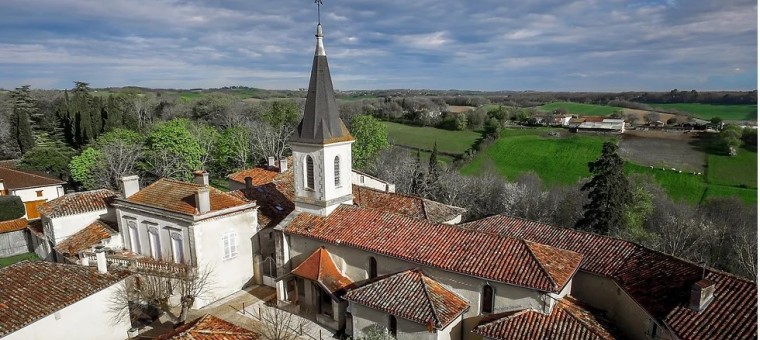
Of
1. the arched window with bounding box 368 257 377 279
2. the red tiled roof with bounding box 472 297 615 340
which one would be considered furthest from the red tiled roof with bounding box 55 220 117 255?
the red tiled roof with bounding box 472 297 615 340

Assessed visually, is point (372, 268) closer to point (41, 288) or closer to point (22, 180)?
point (41, 288)

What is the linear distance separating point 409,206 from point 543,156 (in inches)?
1560

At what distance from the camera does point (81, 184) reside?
5475cm

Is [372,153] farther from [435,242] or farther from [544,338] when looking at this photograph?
[544,338]

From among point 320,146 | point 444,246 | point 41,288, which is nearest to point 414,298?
point 444,246

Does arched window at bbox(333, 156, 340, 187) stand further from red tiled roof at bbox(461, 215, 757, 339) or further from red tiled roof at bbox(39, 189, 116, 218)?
red tiled roof at bbox(39, 189, 116, 218)

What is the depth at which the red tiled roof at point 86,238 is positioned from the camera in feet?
92.7

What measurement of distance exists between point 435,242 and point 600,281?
7.83m

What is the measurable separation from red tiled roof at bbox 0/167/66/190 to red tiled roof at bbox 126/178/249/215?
2679cm

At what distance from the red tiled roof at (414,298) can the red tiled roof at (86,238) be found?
Result: 17838 millimetres

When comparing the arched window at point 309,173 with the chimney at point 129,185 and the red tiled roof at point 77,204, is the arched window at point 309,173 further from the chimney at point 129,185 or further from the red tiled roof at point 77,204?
the red tiled roof at point 77,204

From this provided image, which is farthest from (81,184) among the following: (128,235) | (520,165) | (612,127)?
(612,127)

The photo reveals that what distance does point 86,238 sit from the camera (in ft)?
96.0

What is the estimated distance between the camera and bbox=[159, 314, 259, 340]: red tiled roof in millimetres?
16359
